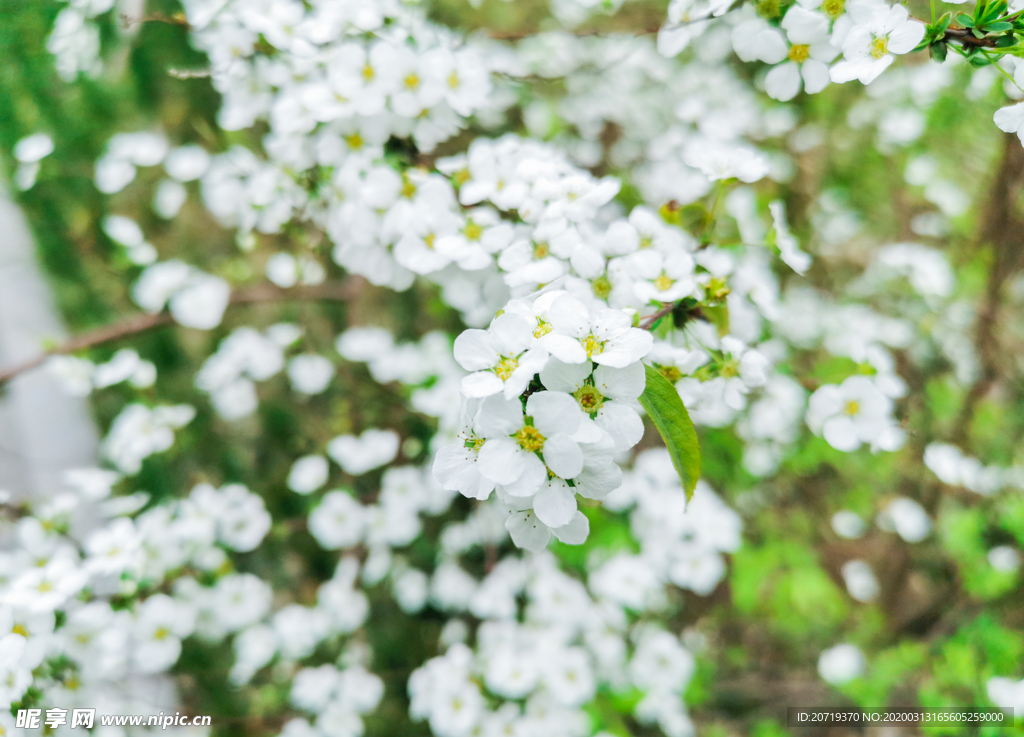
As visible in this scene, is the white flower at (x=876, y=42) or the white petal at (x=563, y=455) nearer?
the white petal at (x=563, y=455)

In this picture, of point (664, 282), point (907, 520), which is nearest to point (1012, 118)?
point (664, 282)

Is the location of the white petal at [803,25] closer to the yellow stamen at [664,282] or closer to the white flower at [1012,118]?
the white flower at [1012,118]

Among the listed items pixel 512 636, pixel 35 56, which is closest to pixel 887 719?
pixel 512 636

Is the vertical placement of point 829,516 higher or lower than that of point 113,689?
lower

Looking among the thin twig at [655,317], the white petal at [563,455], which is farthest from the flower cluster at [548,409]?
the thin twig at [655,317]

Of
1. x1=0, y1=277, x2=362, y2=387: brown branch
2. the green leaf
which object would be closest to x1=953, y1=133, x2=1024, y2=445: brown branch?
the green leaf

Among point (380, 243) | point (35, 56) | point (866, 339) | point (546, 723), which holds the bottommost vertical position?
point (546, 723)

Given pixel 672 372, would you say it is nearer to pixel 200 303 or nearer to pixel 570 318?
pixel 570 318

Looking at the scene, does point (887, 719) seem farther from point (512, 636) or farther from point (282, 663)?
point (282, 663)
